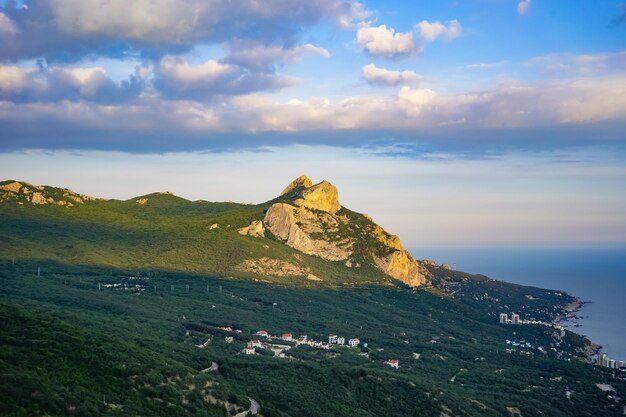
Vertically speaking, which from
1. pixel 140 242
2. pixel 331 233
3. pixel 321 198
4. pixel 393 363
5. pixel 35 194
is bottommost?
pixel 393 363

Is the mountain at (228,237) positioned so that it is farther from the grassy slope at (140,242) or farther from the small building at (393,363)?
the small building at (393,363)

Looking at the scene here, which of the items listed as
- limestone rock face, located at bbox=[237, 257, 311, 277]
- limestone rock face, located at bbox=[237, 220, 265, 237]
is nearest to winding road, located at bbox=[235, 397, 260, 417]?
limestone rock face, located at bbox=[237, 257, 311, 277]

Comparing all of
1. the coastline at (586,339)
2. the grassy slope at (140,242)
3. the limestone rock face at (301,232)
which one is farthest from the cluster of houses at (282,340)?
the limestone rock face at (301,232)

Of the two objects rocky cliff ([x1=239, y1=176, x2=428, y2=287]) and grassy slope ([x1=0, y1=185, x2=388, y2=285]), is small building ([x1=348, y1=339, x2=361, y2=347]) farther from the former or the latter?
rocky cliff ([x1=239, y1=176, x2=428, y2=287])

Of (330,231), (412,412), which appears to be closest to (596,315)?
(330,231)

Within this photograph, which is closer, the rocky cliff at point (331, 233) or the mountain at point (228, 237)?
the mountain at point (228, 237)

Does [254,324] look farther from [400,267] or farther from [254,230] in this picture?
[400,267]

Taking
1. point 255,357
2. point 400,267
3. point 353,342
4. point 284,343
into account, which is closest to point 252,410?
point 255,357
